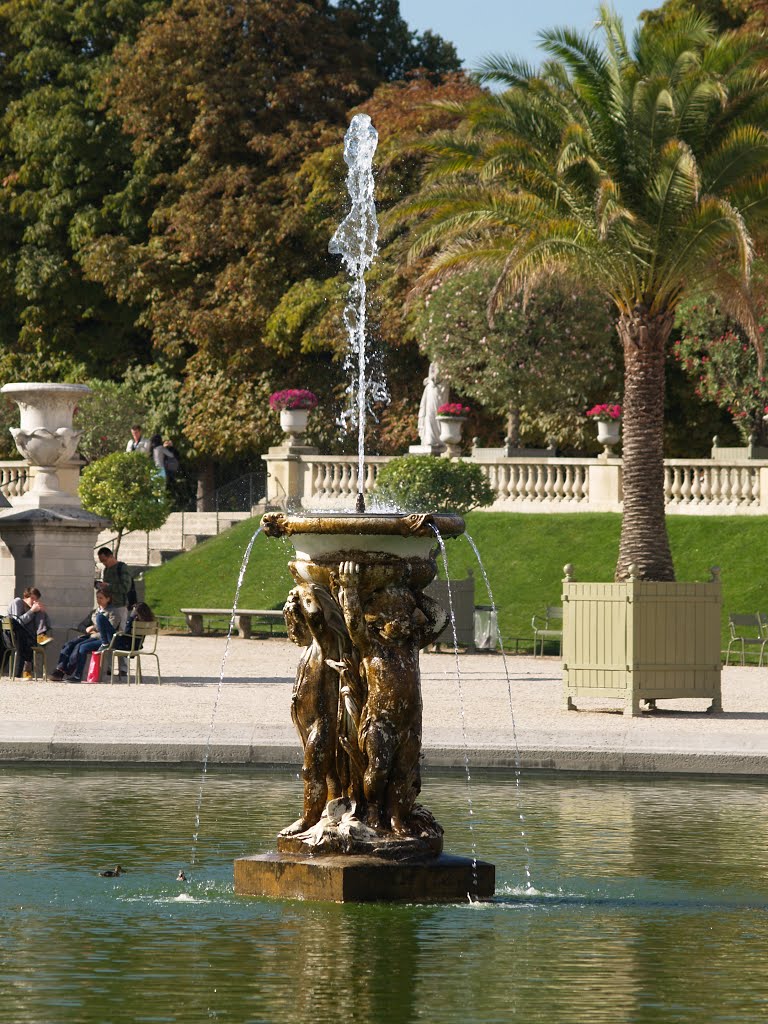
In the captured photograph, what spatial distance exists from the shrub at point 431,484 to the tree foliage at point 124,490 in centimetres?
530

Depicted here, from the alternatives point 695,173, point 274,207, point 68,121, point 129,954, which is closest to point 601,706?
point 695,173

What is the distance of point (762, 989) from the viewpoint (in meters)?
7.43

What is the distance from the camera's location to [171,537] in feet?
142

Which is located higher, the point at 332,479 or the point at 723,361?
the point at 723,361

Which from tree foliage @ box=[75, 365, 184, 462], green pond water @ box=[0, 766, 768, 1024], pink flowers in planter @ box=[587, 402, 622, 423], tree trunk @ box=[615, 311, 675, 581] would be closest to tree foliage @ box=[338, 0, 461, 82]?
tree foliage @ box=[75, 365, 184, 462]

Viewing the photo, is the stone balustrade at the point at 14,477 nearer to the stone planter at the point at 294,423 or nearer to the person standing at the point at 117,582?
the stone planter at the point at 294,423

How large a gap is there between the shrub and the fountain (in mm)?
23360

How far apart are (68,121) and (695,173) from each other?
2946cm

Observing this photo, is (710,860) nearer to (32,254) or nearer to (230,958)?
(230,958)

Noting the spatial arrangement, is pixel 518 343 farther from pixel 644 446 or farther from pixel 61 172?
pixel 61 172

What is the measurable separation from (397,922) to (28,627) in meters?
14.8

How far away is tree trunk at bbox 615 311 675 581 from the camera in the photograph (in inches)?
1128

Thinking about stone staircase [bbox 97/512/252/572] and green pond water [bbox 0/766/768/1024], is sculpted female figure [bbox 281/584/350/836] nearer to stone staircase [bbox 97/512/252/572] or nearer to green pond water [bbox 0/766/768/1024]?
green pond water [bbox 0/766/768/1024]

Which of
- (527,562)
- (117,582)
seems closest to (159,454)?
(527,562)
